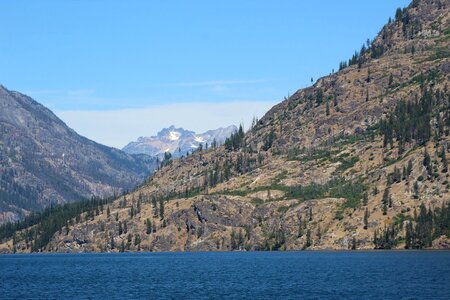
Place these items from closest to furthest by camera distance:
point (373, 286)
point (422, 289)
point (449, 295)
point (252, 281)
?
point (449, 295) → point (422, 289) → point (373, 286) → point (252, 281)

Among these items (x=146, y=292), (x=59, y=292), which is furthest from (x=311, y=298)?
(x=59, y=292)

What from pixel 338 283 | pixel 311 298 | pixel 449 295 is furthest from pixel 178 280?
pixel 449 295

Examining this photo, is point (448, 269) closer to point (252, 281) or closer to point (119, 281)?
point (252, 281)

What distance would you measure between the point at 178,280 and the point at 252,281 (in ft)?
68.6

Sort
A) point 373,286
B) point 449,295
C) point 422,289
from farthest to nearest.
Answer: point 373,286
point 422,289
point 449,295

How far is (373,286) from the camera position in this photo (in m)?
167

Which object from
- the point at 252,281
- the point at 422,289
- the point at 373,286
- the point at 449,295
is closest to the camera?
the point at 449,295

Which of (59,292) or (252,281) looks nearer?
(59,292)

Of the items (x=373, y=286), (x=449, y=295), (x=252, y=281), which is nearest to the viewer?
(x=449, y=295)

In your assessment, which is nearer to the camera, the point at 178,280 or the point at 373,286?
the point at 373,286

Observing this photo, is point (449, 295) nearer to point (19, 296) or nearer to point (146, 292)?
point (146, 292)

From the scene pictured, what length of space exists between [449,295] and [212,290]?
168ft

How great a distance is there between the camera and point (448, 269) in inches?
7810

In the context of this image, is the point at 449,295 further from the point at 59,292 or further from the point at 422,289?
the point at 59,292
